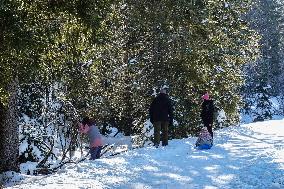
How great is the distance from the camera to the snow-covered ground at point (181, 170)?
10586 millimetres

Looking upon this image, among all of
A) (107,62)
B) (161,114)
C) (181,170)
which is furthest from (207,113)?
(107,62)

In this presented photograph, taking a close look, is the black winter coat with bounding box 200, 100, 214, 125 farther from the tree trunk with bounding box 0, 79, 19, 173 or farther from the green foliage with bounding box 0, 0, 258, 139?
the tree trunk with bounding box 0, 79, 19, 173

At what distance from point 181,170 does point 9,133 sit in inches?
229

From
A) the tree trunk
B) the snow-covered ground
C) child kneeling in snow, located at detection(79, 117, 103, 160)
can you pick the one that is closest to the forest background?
the tree trunk

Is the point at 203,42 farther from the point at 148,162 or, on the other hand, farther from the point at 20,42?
the point at 20,42

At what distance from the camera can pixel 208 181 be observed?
35.7 ft

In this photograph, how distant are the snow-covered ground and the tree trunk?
6.59 feet

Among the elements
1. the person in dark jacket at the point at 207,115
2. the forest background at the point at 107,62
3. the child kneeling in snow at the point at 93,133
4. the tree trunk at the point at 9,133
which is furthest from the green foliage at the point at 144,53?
the person in dark jacket at the point at 207,115

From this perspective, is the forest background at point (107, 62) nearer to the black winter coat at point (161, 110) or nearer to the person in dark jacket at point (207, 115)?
the black winter coat at point (161, 110)

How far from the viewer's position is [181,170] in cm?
1209

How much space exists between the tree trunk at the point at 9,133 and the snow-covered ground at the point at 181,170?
201 centimetres

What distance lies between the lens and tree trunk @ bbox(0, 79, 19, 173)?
48.0 feet

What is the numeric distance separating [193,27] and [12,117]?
9338 millimetres

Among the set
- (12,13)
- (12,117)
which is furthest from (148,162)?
(12,13)
